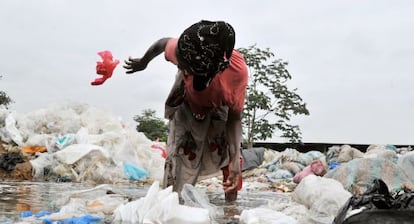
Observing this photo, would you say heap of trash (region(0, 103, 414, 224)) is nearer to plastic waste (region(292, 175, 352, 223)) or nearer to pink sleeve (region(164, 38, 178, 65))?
plastic waste (region(292, 175, 352, 223))

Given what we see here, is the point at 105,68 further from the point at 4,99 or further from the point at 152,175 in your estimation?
the point at 4,99

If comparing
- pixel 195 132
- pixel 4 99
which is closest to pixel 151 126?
pixel 4 99

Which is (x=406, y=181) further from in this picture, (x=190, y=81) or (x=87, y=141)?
(x=87, y=141)

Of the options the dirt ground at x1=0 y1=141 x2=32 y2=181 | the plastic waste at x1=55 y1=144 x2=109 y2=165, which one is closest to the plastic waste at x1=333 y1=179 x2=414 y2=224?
the plastic waste at x1=55 y1=144 x2=109 y2=165

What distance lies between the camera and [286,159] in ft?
36.7

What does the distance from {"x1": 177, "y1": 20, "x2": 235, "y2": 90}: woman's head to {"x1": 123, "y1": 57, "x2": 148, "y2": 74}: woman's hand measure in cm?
49

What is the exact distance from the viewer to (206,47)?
3303mm

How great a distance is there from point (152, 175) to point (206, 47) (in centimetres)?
626

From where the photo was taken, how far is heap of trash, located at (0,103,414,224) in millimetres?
2893

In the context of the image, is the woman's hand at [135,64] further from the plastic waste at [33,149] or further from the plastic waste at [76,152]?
the plastic waste at [33,149]

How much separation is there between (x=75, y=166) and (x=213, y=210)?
574 cm

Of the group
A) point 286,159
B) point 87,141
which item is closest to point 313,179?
point 87,141

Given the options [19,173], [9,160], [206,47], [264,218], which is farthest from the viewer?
[9,160]

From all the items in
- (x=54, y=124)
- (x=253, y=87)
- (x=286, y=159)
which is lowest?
(x=286, y=159)
